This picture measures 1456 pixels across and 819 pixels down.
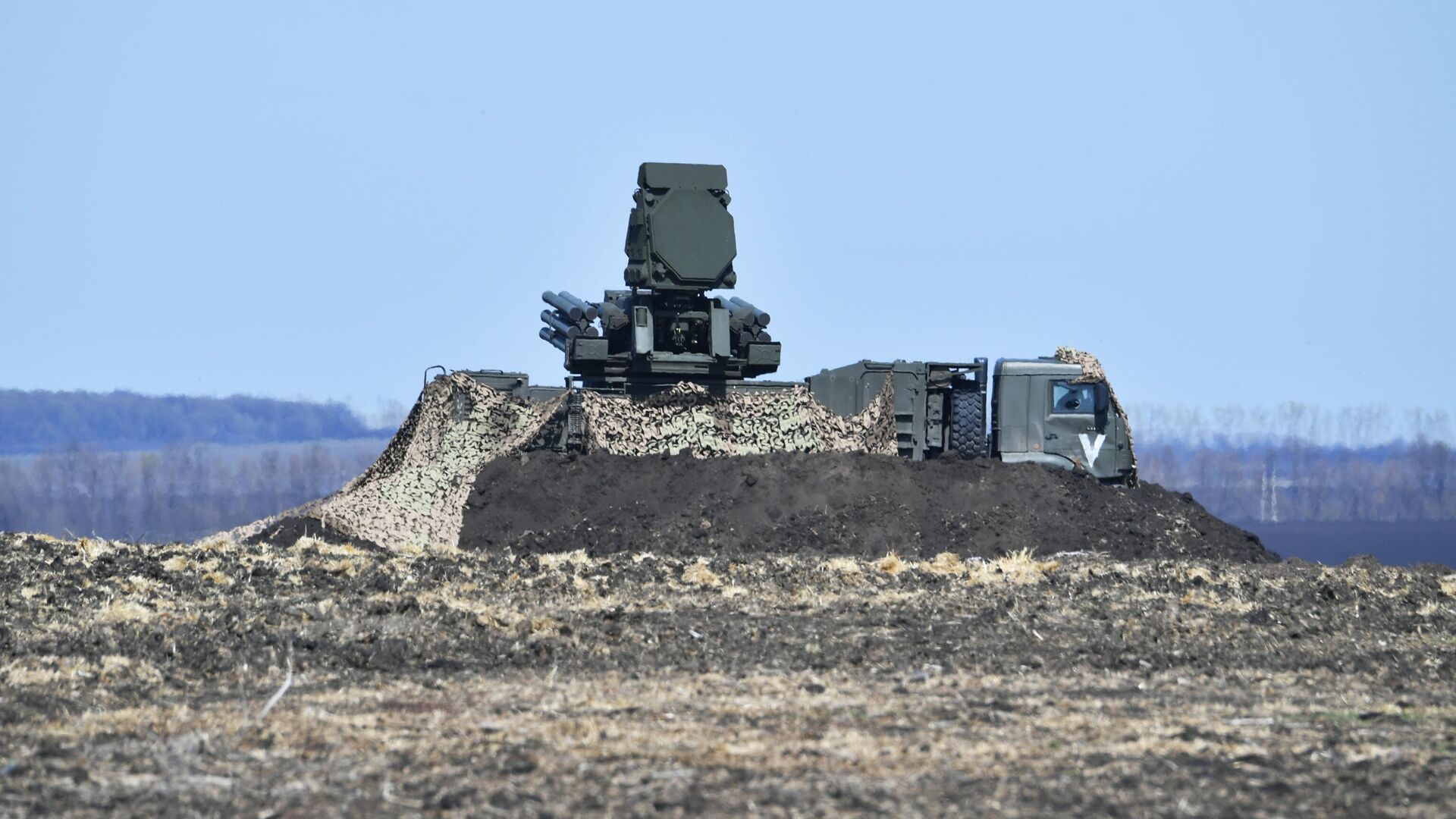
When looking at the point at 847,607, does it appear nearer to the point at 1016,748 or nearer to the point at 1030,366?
the point at 1016,748

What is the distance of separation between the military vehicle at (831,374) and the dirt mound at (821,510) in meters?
1.14

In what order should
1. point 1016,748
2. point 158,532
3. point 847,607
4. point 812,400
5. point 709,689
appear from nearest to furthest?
point 1016,748 < point 709,689 < point 847,607 < point 158,532 < point 812,400

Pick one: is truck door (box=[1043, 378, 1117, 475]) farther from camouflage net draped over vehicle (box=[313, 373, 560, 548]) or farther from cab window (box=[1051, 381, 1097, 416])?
camouflage net draped over vehicle (box=[313, 373, 560, 548])

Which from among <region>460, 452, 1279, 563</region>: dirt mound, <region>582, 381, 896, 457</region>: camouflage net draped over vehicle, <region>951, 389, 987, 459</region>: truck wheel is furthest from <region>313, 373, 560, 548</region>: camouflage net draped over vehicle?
<region>951, 389, 987, 459</region>: truck wheel

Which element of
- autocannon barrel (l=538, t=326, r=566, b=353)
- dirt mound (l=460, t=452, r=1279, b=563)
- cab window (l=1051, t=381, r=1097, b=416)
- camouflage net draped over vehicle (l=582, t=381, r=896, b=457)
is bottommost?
dirt mound (l=460, t=452, r=1279, b=563)

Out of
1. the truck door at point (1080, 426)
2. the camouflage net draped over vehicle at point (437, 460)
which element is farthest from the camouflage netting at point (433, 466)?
the truck door at point (1080, 426)

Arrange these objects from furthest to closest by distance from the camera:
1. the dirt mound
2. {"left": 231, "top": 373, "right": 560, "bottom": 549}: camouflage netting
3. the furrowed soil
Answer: {"left": 231, "top": 373, "right": 560, "bottom": 549}: camouflage netting, the dirt mound, the furrowed soil

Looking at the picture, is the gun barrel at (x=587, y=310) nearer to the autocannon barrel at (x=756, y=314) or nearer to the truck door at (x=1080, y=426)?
the autocannon barrel at (x=756, y=314)

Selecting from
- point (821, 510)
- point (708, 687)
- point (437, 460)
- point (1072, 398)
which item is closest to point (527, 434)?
point (437, 460)

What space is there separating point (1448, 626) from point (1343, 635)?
1.32 meters

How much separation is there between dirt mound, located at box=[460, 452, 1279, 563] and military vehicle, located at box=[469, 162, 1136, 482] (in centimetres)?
114

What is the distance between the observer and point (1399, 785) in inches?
321

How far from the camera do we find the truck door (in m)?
26.0

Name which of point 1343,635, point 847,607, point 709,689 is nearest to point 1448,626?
point 1343,635
